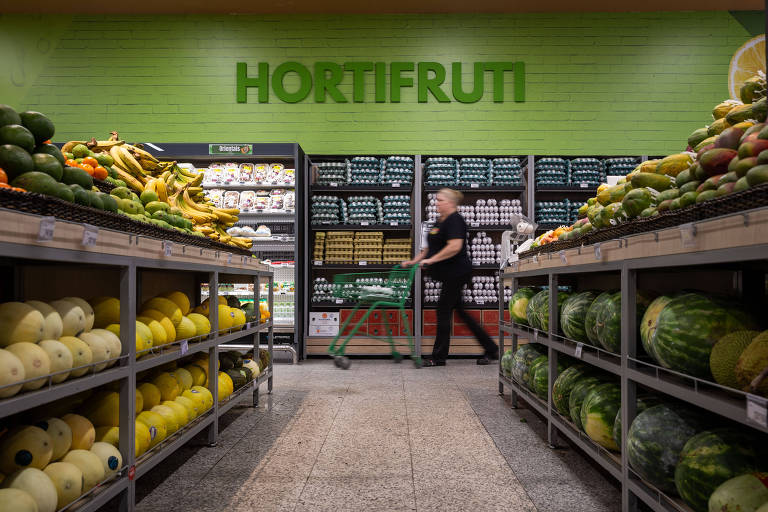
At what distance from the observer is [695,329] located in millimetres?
1583

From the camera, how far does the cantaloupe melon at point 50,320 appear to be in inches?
63.2

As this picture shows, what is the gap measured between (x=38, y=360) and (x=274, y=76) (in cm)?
649

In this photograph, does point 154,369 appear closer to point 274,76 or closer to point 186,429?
point 186,429

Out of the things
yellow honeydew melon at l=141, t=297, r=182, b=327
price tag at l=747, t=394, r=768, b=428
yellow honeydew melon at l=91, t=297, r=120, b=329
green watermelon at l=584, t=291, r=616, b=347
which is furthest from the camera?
yellow honeydew melon at l=141, t=297, r=182, b=327

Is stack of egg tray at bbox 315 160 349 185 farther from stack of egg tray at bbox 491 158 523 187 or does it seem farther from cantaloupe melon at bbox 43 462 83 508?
cantaloupe melon at bbox 43 462 83 508

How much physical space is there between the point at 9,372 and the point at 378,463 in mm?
1764

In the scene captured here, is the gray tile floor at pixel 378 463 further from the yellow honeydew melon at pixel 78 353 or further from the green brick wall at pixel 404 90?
the green brick wall at pixel 404 90

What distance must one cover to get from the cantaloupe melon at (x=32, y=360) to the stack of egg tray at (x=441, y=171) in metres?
5.38

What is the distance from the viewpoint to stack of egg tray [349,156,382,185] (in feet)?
21.6

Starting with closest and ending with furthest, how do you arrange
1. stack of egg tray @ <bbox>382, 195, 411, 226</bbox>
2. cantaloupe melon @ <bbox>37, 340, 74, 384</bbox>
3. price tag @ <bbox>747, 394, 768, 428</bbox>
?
price tag @ <bbox>747, 394, 768, 428</bbox> → cantaloupe melon @ <bbox>37, 340, 74, 384</bbox> → stack of egg tray @ <bbox>382, 195, 411, 226</bbox>

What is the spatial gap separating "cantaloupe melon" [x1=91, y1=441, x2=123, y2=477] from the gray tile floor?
0.36m

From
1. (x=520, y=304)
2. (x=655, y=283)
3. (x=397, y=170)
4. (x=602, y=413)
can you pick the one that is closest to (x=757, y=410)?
(x=602, y=413)

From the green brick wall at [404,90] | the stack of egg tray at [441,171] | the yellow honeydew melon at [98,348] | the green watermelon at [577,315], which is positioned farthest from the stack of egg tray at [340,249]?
the yellow honeydew melon at [98,348]

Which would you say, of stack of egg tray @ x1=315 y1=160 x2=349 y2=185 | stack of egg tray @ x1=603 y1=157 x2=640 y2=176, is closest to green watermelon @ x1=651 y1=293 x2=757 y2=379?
stack of egg tray @ x1=315 y1=160 x2=349 y2=185
